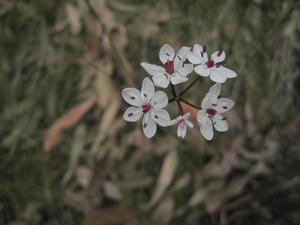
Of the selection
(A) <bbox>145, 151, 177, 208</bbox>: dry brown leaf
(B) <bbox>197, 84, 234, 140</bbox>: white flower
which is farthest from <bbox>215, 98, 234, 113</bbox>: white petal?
(A) <bbox>145, 151, 177, 208</bbox>: dry brown leaf

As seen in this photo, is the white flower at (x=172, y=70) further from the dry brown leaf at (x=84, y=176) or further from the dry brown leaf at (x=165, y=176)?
the dry brown leaf at (x=84, y=176)

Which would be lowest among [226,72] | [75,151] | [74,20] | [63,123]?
[226,72]

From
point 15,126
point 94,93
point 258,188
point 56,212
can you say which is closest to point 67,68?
point 94,93

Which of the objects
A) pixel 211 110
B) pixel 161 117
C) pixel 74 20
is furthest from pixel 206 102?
pixel 74 20

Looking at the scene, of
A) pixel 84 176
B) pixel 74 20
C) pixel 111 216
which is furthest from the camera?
pixel 74 20

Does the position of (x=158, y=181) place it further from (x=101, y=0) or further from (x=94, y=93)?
(x=101, y=0)

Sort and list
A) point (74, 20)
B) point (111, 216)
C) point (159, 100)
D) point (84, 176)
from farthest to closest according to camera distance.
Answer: point (74, 20)
point (84, 176)
point (111, 216)
point (159, 100)

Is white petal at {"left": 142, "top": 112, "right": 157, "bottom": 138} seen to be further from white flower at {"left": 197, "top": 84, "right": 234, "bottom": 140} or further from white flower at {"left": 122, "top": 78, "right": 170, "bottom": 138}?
white flower at {"left": 197, "top": 84, "right": 234, "bottom": 140}

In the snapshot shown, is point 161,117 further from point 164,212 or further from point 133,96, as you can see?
point 164,212

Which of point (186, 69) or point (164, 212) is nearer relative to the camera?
point (186, 69)
